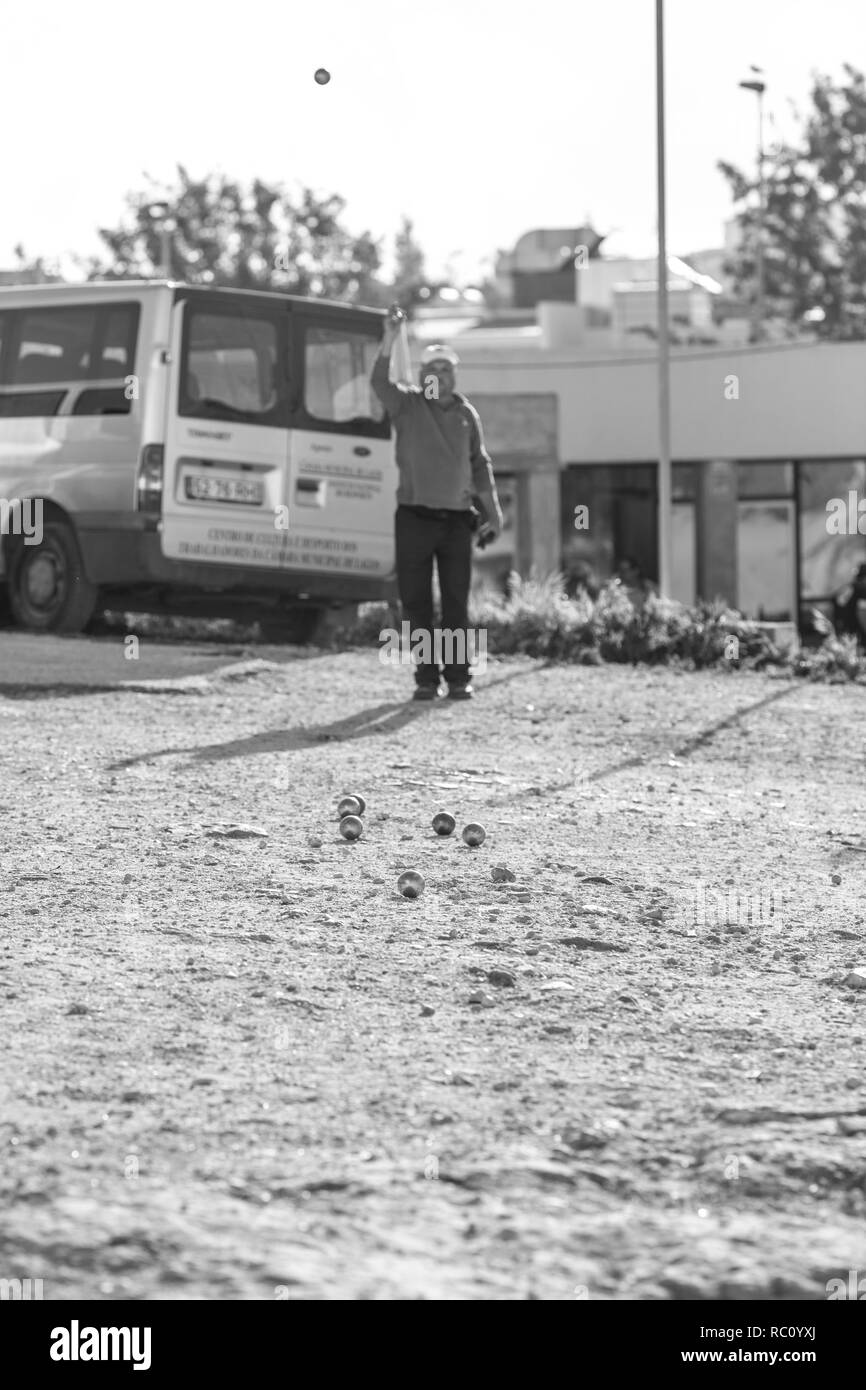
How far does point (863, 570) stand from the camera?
82.7 ft

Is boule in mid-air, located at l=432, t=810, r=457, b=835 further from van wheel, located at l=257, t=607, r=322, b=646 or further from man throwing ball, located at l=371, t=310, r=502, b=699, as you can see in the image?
van wheel, located at l=257, t=607, r=322, b=646

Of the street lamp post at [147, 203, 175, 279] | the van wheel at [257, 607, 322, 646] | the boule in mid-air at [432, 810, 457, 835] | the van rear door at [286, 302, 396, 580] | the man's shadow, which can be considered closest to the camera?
the boule in mid-air at [432, 810, 457, 835]

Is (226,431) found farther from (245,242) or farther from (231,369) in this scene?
(245,242)

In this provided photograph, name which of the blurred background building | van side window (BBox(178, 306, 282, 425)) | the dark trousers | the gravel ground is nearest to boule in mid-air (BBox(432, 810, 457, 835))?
the gravel ground

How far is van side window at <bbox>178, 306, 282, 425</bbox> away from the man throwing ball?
2244 millimetres

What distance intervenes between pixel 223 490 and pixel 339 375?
104 cm

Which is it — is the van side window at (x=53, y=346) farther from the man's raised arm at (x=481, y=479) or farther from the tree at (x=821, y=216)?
the tree at (x=821, y=216)

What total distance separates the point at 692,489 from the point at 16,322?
880 inches

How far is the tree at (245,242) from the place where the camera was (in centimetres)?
5650

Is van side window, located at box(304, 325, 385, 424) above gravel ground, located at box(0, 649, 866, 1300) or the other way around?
above

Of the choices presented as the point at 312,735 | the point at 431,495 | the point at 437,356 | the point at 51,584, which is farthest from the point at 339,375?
the point at 312,735

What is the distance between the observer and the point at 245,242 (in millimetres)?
56781

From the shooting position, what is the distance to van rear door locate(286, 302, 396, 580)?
14.4 m
